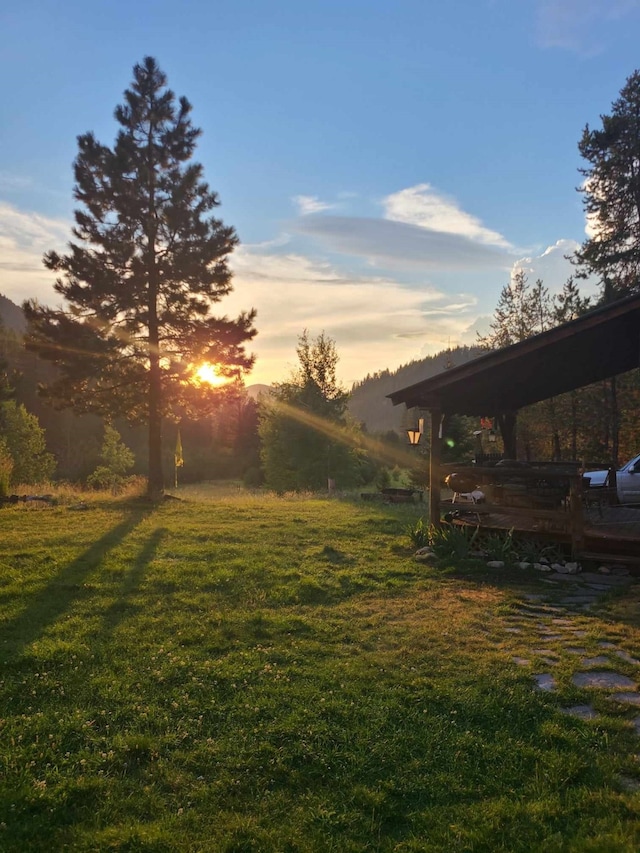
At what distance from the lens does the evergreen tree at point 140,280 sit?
58.8 ft

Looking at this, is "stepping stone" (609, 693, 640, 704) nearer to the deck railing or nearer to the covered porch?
the covered porch

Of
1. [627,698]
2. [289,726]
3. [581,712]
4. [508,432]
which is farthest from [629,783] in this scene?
[508,432]

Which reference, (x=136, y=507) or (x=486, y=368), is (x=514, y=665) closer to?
(x=486, y=368)

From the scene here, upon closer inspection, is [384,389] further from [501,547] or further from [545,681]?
[545,681]

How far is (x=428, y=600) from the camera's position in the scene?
7.07 metres

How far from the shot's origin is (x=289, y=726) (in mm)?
3803

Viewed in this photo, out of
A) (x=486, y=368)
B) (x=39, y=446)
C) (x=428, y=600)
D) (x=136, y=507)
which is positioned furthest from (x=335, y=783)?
(x=39, y=446)

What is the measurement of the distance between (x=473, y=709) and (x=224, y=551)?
246 inches

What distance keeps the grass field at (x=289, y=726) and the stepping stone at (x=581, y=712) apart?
0.08m

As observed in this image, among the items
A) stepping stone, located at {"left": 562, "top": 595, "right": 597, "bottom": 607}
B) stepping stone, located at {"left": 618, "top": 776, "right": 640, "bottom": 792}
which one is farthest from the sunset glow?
stepping stone, located at {"left": 618, "top": 776, "right": 640, "bottom": 792}

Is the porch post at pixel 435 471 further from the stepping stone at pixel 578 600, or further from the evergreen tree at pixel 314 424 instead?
the evergreen tree at pixel 314 424

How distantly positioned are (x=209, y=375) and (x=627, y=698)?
17846 millimetres

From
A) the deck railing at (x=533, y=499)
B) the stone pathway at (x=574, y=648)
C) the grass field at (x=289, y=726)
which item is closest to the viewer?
the grass field at (x=289, y=726)

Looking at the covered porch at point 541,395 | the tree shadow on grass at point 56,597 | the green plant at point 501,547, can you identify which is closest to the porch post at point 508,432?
the covered porch at point 541,395
